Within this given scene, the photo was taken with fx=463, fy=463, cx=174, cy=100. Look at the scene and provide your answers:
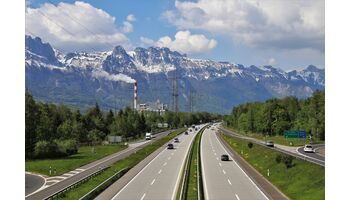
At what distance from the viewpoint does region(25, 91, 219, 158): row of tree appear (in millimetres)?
76312

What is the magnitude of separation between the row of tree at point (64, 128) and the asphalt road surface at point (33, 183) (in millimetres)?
21055

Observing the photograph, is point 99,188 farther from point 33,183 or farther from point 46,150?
point 46,150

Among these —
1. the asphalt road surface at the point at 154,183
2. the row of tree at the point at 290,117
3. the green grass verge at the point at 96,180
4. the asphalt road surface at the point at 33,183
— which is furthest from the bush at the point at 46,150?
the row of tree at the point at 290,117

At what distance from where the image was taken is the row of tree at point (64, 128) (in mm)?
76312

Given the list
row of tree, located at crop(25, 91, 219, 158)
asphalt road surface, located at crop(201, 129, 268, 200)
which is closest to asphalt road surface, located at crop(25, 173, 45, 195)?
asphalt road surface, located at crop(201, 129, 268, 200)

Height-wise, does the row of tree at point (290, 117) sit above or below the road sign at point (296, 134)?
above

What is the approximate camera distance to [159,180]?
49.0 m

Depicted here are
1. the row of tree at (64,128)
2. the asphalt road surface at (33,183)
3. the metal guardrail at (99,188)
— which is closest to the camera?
the metal guardrail at (99,188)

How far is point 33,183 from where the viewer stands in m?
48.3

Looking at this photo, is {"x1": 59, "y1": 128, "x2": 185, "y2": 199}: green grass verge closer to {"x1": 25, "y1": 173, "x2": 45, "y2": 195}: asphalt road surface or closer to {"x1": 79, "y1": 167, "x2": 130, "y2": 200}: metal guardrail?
{"x1": 79, "y1": 167, "x2": 130, "y2": 200}: metal guardrail

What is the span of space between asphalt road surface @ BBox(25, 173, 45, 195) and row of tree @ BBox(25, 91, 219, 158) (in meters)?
21.1

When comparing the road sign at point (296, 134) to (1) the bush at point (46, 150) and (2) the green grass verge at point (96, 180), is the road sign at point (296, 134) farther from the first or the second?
(1) the bush at point (46, 150)
